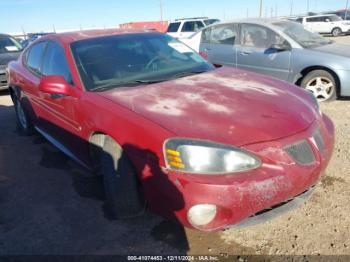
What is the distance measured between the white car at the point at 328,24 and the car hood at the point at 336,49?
1948 cm

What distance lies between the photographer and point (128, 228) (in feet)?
9.06

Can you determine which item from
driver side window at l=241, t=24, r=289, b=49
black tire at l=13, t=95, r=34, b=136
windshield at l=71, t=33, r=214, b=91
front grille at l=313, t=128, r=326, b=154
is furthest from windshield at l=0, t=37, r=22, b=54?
front grille at l=313, t=128, r=326, b=154

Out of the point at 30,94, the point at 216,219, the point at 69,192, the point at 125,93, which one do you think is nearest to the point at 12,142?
the point at 30,94

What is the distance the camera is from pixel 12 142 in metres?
5.05

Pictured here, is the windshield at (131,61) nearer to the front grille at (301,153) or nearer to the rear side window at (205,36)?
the front grille at (301,153)

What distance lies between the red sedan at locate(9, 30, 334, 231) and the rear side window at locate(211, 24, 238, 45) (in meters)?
3.64

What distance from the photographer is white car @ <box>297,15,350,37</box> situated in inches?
932

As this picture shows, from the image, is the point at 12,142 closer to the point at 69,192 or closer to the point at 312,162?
the point at 69,192

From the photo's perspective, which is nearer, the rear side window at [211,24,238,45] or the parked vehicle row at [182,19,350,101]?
the parked vehicle row at [182,19,350,101]

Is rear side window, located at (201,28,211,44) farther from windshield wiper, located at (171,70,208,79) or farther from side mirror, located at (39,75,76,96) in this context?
side mirror, located at (39,75,76,96)

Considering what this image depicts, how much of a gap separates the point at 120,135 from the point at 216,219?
3.01ft

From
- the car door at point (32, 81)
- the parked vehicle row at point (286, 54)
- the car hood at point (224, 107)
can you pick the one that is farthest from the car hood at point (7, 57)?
the car hood at point (224, 107)

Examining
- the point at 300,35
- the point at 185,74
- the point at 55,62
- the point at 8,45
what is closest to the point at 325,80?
the point at 300,35

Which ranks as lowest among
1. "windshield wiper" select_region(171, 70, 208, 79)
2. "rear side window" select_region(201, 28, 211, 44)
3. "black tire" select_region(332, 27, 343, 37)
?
"black tire" select_region(332, 27, 343, 37)
